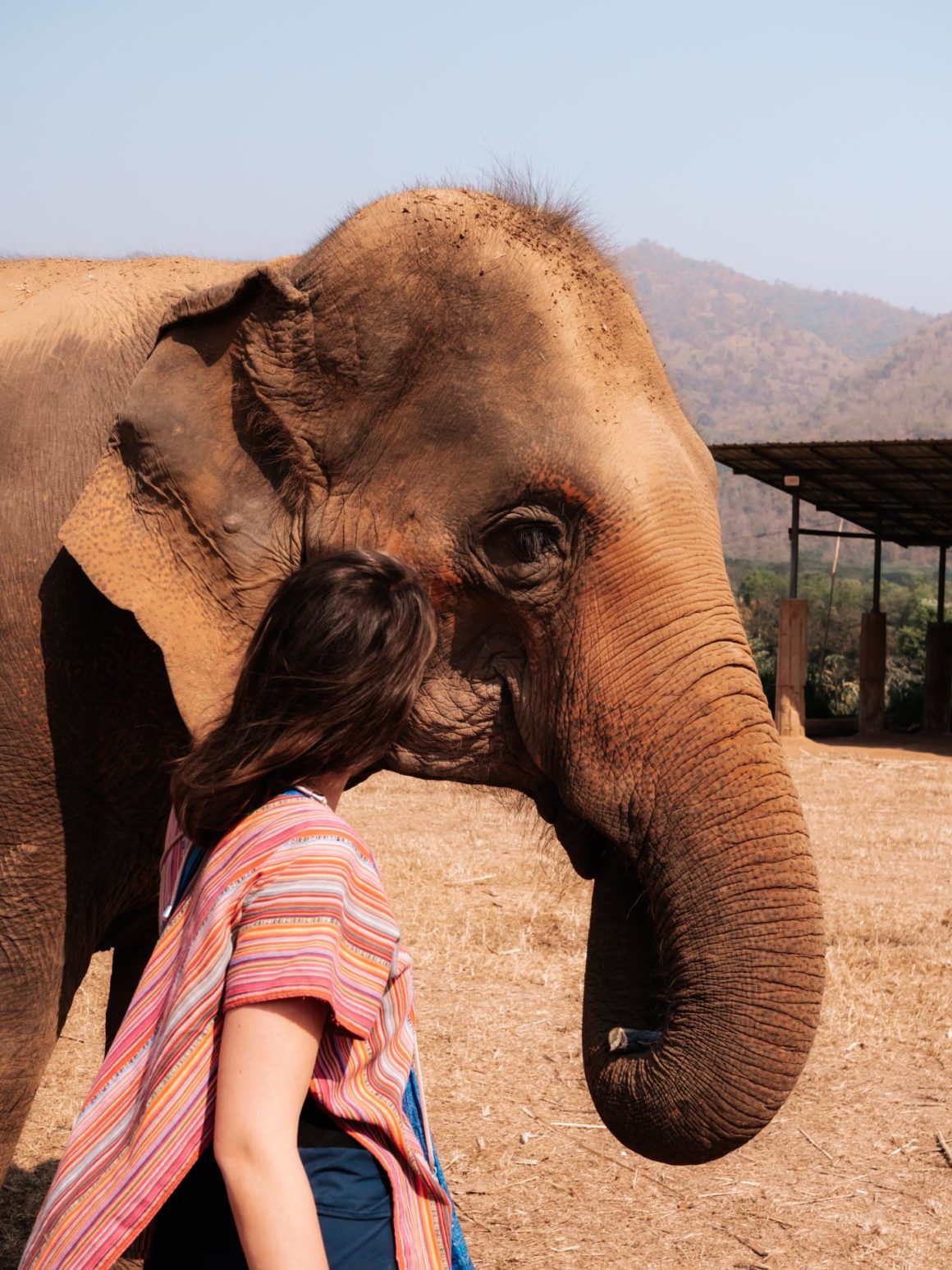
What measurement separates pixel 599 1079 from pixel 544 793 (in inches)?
20.9

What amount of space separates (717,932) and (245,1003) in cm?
102

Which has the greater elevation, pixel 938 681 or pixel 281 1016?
pixel 281 1016

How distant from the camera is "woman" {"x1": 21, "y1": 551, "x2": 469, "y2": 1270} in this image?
4.99 ft

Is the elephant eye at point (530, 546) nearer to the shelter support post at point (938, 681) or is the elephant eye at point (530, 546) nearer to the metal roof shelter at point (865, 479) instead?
the metal roof shelter at point (865, 479)

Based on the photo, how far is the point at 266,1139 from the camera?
1486 mm

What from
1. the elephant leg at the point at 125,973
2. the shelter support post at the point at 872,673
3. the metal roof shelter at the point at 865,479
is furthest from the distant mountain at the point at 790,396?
the elephant leg at the point at 125,973

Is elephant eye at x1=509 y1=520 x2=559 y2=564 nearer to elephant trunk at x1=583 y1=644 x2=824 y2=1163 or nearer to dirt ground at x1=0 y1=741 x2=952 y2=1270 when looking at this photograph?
elephant trunk at x1=583 y1=644 x2=824 y2=1163

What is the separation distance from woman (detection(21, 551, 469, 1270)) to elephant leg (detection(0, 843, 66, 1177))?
1.02 meters

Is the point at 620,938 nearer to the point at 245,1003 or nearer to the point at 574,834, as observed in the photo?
the point at 574,834

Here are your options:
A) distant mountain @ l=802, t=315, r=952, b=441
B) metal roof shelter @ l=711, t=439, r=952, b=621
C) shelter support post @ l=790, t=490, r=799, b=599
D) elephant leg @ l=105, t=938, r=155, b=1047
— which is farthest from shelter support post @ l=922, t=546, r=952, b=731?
distant mountain @ l=802, t=315, r=952, b=441

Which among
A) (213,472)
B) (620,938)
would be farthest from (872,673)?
(213,472)

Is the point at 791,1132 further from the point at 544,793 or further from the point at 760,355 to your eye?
the point at 760,355

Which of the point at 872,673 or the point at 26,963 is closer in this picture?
the point at 26,963

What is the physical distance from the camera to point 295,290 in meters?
2.56
